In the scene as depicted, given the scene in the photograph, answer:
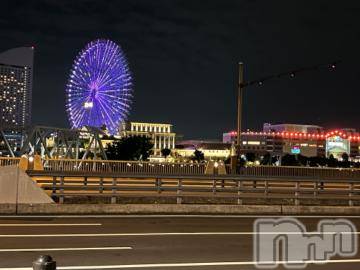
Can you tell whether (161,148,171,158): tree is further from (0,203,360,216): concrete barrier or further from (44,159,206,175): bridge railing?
(0,203,360,216): concrete barrier

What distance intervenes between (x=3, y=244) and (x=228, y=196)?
9.95m

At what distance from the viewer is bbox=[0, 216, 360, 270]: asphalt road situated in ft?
32.6

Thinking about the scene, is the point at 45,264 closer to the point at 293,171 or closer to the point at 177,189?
the point at 177,189

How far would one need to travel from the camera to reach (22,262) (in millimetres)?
9648

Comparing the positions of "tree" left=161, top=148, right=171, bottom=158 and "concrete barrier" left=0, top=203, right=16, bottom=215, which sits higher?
"tree" left=161, top=148, right=171, bottom=158

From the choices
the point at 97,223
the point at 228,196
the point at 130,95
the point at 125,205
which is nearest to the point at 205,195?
the point at 228,196

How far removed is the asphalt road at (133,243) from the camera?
9938 millimetres

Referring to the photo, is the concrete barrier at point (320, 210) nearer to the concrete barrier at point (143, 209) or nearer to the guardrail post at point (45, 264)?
the concrete barrier at point (143, 209)

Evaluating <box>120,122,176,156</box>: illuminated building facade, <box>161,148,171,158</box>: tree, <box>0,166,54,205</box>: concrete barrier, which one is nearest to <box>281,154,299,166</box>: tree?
<box>161,148,171,158</box>: tree

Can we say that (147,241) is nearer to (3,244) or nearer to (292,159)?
(3,244)

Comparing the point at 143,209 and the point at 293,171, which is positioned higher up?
the point at 293,171

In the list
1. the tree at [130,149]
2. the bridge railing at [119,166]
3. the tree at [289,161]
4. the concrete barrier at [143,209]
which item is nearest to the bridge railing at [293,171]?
the bridge railing at [119,166]

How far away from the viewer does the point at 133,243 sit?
39.8ft

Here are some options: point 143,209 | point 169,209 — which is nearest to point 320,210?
point 169,209
